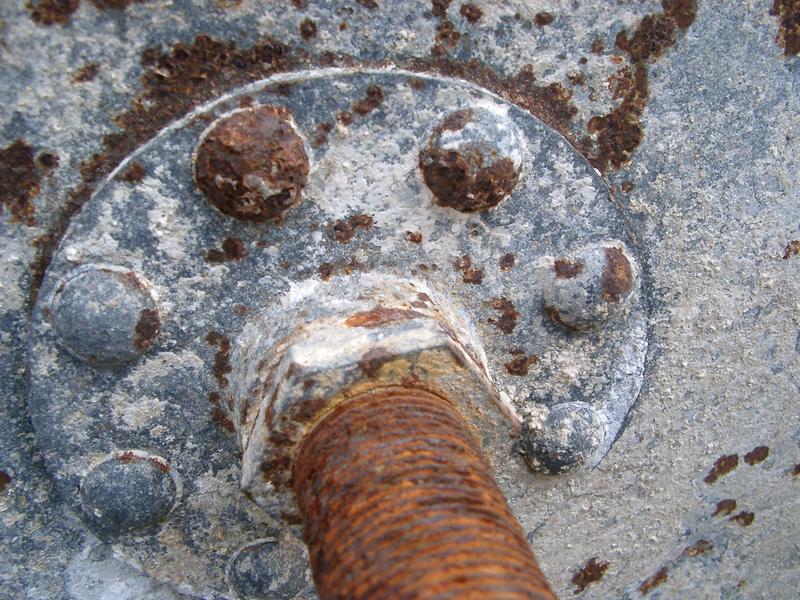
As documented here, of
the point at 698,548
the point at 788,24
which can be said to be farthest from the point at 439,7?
the point at 698,548

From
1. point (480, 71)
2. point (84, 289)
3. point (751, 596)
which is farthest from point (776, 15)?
point (751, 596)

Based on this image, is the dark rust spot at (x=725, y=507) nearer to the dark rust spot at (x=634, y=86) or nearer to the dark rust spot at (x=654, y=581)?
the dark rust spot at (x=654, y=581)

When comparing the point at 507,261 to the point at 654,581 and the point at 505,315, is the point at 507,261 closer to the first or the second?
the point at 505,315

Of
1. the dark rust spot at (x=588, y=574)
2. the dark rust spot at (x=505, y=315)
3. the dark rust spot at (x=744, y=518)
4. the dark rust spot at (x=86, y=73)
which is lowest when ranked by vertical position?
the dark rust spot at (x=744, y=518)

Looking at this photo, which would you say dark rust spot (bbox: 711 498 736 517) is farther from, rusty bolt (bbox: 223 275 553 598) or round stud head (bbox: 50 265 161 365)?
round stud head (bbox: 50 265 161 365)

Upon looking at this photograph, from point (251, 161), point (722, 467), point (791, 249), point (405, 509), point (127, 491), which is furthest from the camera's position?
point (722, 467)

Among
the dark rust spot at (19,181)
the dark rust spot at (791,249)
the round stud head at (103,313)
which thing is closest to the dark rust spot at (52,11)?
the dark rust spot at (19,181)

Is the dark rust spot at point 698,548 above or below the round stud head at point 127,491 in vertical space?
below
